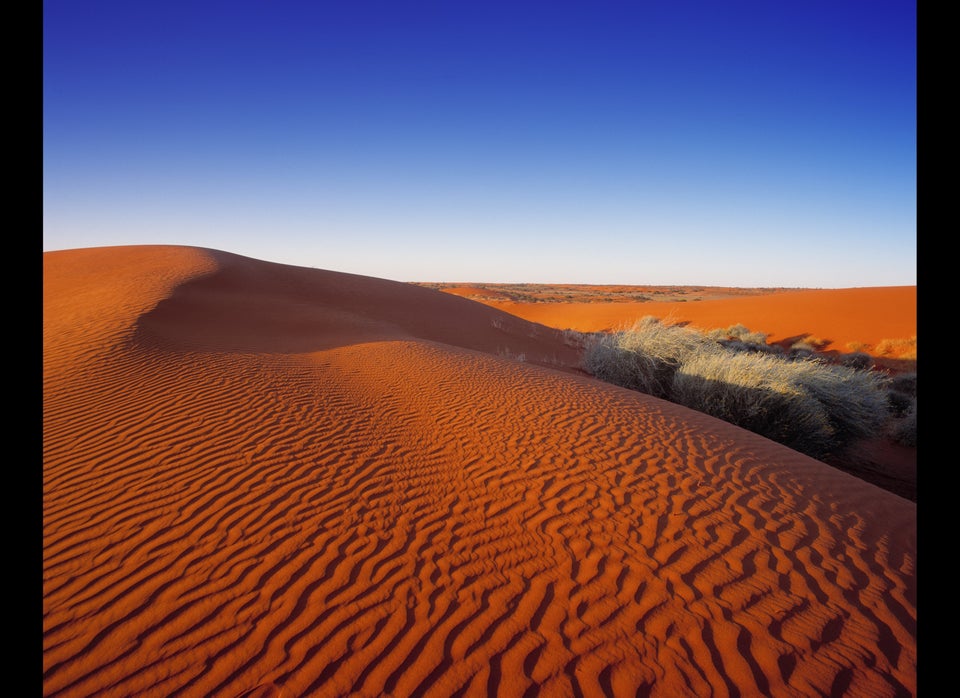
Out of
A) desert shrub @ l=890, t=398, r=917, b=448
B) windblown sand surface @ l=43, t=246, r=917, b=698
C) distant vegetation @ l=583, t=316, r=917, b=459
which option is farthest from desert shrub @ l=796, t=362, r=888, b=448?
windblown sand surface @ l=43, t=246, r=917, b=698

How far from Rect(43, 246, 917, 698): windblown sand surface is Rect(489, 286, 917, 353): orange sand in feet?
67.2

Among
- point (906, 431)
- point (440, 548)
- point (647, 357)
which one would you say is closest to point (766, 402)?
point (647, 357)

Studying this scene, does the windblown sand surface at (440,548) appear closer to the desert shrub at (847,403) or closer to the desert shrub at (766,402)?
the desert shrub at (766,402)

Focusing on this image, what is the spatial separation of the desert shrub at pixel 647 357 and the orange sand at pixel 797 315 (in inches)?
485

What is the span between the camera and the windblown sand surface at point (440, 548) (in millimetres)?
2529

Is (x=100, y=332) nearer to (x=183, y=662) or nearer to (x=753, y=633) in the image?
(x=183, y=662)

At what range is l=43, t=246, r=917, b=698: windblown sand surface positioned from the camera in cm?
253

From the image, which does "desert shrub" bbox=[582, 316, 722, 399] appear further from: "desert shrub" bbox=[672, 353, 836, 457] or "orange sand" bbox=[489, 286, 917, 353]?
"orange sand" bbox=[489, 286, 917, 353]

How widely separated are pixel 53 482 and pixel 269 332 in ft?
27.5

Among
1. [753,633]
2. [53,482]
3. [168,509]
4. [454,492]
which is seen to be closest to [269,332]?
[53,482]

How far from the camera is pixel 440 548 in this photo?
3572 mm

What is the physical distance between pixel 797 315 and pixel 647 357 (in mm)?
26402

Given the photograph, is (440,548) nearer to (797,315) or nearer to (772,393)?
(772,393)

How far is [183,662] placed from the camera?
251cm
